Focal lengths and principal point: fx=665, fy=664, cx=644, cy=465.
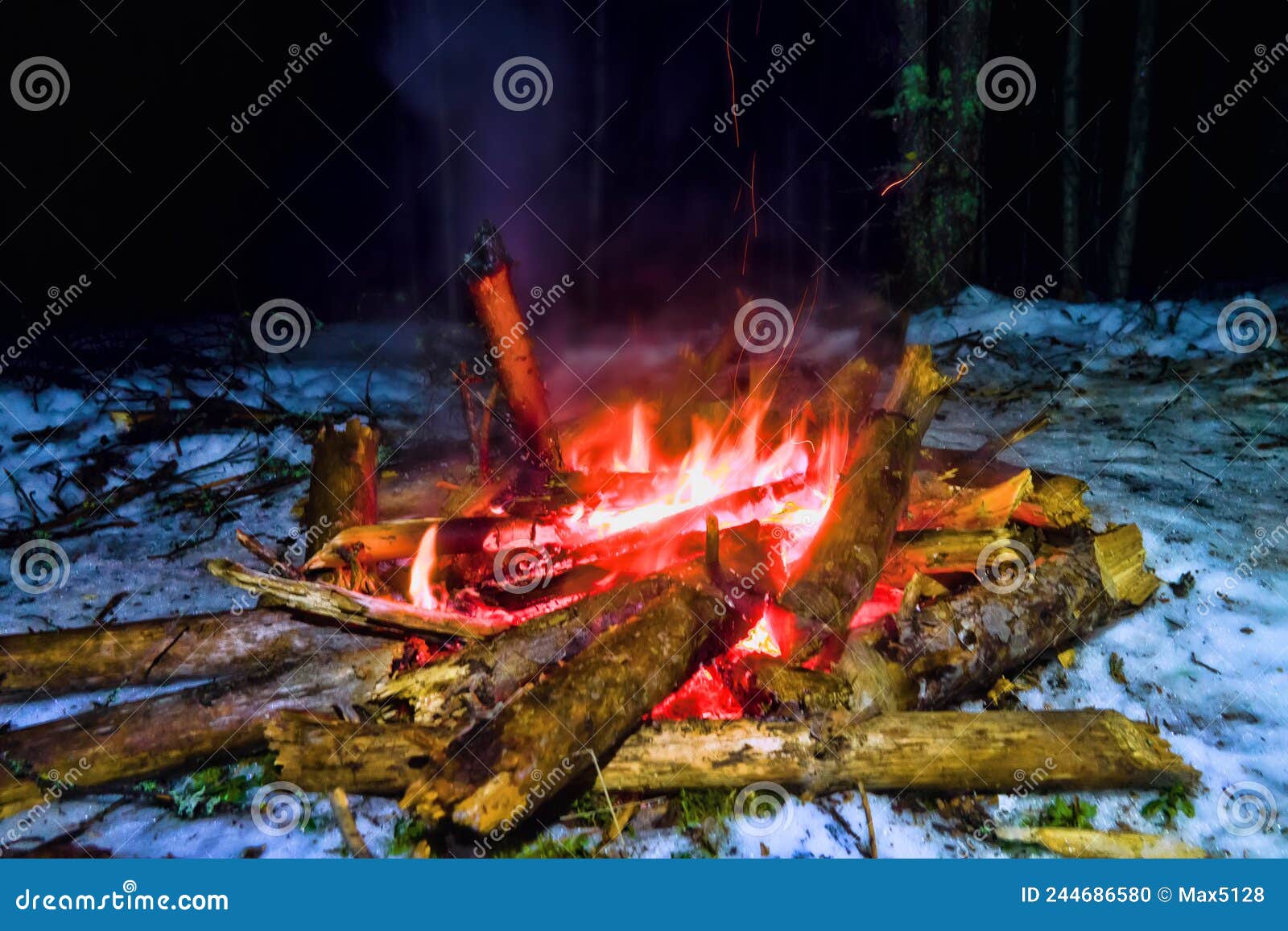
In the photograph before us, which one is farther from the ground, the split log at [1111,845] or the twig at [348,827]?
A: the twig at [348,827]

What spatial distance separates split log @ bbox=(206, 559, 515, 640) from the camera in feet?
11.1

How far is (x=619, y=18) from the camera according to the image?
1753 centimetres

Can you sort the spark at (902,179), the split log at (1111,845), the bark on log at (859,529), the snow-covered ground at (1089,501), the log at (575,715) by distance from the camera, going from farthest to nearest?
the spark at (902,179), the bark on log at (859,529), the snow-covered ground at (1089,501), the split log at (1111,845), the log at (575,715)

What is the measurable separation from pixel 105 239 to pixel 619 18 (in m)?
13.2

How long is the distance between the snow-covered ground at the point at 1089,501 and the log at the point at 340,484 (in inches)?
30.1

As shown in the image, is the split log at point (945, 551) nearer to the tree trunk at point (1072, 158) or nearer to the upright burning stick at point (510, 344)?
the upright burning stick at point (510, 344)

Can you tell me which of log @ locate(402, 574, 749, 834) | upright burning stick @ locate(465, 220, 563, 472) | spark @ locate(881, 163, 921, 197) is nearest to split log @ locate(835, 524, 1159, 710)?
log @ locate(402, 574, 749, 834)

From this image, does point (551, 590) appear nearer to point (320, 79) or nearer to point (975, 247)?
point (975, 247)

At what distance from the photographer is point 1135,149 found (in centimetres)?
1062

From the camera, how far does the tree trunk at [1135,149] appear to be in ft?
33.3

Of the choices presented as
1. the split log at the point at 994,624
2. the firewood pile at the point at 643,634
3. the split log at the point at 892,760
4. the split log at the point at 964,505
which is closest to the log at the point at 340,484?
the firewood pile at the point at 643,634

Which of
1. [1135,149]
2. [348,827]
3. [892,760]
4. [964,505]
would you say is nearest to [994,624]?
[892,760]

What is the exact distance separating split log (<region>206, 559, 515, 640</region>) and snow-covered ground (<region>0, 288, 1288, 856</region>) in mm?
871

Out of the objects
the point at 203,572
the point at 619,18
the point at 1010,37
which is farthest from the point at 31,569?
the point at 619,18
